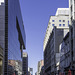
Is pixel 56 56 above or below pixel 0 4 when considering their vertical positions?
below

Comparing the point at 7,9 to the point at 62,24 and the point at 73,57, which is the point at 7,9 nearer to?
the point at 73,57

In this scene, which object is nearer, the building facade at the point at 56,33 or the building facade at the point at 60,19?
the building facade at the point at 56,33

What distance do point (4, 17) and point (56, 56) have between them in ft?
137

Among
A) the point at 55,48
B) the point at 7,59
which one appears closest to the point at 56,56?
the point at 55,48

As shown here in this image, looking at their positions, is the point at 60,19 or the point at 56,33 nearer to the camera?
the point at 56,33

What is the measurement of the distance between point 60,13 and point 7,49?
239ft

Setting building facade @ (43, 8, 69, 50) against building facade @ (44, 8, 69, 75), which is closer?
building facade @ (44, 8, 69, 75)

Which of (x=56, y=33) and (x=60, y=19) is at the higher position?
(x=60, y=19)

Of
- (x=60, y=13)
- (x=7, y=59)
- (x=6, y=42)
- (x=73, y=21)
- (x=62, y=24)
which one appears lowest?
(x=7, y=59)

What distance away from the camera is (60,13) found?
130500 mm

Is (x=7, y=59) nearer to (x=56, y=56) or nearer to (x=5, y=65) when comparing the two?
(x=5, y=65)

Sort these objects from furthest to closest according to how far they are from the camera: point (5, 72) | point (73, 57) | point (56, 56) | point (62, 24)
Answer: point (62, 24), point (56, 56), point (5, 72), point (73, 57)

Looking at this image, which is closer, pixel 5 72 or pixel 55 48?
pixel 5 72

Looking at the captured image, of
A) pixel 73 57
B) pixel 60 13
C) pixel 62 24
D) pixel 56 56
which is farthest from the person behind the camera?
pixel 60 13
